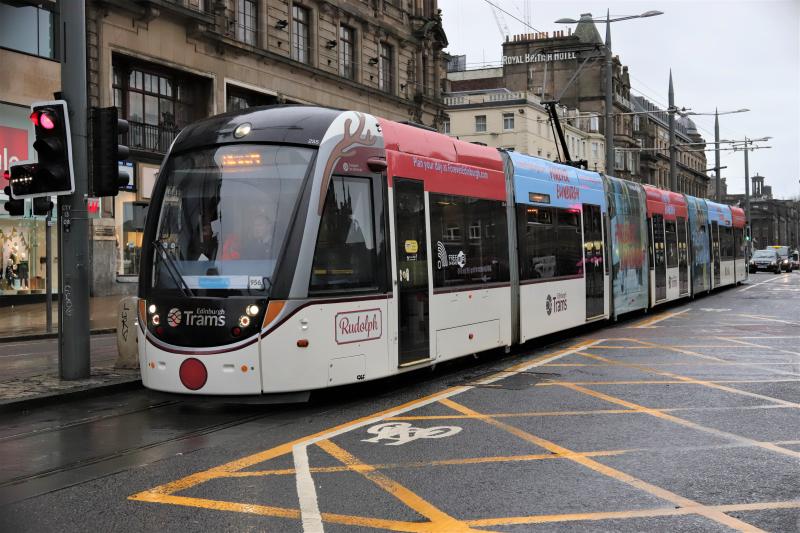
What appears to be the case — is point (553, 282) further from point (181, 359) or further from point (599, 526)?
point (599, 526)

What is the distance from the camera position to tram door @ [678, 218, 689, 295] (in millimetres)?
24766

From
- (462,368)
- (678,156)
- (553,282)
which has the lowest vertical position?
(462,368)

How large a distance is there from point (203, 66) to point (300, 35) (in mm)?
6045

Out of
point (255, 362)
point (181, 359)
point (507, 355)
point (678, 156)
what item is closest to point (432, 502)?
point (255, 362)

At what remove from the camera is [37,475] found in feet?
19.9

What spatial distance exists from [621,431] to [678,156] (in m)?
103

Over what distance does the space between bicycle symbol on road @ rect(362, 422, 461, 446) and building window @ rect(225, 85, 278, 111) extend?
2446 cm

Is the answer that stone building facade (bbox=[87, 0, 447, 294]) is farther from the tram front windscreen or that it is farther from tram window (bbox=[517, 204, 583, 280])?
the tram front windscreen

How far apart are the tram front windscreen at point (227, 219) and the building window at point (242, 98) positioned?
22459 mm

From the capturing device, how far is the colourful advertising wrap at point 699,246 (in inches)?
1057

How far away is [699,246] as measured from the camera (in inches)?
1095

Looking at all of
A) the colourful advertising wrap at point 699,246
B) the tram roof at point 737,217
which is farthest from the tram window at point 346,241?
the tram roof at point 737,217

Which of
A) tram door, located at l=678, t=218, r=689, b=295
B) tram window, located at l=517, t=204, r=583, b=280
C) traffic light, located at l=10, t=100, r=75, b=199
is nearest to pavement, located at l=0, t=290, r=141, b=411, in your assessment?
traffic light, located at l=10, t=100, r=75, b=199

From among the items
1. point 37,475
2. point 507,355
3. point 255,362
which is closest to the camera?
point 37,475
